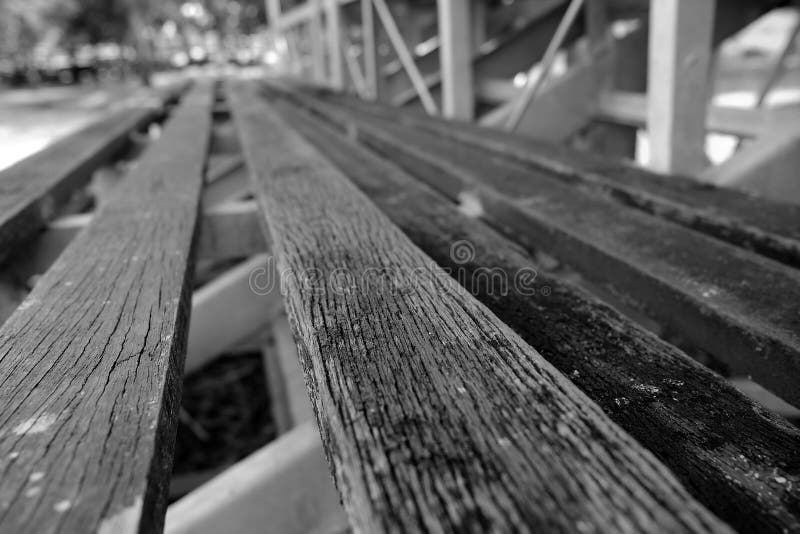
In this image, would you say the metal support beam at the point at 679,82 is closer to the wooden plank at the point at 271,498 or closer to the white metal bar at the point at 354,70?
the wooden plank at the point at 271,498

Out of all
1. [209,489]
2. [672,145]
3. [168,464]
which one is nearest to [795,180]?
[672,145]

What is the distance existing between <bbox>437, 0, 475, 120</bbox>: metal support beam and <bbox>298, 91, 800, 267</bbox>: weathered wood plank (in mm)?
1684

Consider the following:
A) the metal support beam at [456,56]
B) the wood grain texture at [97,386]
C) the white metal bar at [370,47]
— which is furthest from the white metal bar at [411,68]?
the wood grain texture at [97,386]

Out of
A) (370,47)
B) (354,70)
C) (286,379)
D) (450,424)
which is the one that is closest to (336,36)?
(354,70)

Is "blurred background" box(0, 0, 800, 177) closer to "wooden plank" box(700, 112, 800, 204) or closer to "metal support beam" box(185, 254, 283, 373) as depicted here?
"wooden plank" box(700, 112, 800, 204)

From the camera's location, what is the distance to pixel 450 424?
2.02 ft

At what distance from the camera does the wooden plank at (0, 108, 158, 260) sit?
1.53 m

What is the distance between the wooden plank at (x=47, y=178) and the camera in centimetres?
153

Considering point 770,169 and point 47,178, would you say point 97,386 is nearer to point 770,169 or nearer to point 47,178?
point 47,178

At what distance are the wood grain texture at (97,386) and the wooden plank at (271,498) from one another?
435 millimetres

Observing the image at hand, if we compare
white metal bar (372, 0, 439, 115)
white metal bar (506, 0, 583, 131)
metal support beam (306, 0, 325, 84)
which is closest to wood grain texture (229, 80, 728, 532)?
white metal bar (506, 0, 583, 131)

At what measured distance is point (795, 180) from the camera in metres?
2.16

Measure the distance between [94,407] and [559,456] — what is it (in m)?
0.46

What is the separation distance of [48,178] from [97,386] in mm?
1476
